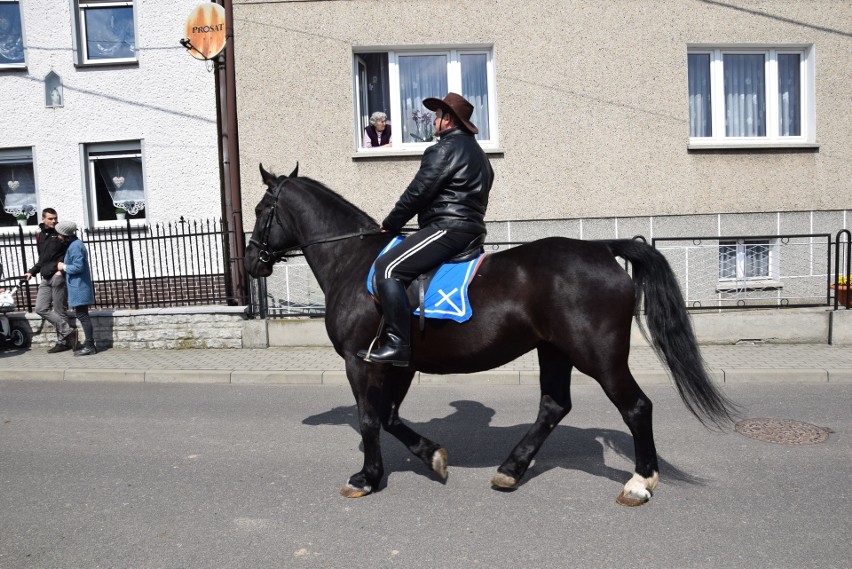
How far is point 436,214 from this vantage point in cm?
451

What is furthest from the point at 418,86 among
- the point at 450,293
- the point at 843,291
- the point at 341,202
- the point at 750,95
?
the point at 450,293

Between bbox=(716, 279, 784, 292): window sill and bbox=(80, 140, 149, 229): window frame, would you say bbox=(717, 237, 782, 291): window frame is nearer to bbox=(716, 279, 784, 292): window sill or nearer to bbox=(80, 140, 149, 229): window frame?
bbox=(716, 279, 784, 292): window sill

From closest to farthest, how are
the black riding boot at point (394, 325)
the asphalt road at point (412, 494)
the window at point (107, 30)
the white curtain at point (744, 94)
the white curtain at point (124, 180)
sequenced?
the asphalt road at point (412, 494) < the black riding boot at point (394, 325) < the white curtain at point (744, 94) < the window at point (107, 30) < the white curtain at point (124, 180)

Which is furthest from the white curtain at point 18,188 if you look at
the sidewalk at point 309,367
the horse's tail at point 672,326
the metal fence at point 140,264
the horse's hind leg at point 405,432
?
the horse's tail at point 672,326

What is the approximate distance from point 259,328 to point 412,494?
620cm

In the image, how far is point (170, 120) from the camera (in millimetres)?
12867

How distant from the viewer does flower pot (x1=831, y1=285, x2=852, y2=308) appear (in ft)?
31.3

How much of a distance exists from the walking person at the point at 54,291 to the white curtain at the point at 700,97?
1062 cm

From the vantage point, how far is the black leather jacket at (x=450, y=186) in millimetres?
4402

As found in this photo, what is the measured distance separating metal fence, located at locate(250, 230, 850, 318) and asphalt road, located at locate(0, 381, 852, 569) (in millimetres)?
3374

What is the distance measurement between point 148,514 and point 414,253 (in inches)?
91.5

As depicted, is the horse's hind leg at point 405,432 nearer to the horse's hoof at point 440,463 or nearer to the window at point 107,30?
the horse's hoof at point 440,463

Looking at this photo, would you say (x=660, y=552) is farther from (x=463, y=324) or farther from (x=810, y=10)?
(x=810, y=10)

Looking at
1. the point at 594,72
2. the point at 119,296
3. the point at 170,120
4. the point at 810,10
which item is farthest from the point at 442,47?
the point at 119,296
